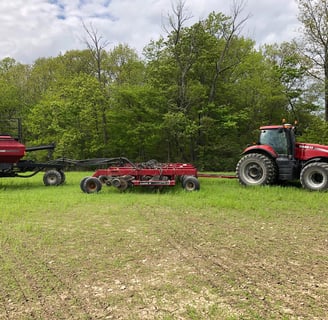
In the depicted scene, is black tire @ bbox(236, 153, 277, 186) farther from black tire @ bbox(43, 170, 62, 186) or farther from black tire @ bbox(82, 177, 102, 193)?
black tire @ bbox(43, 170, 62, 186)

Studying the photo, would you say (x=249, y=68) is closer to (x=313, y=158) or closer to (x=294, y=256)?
(x=313, y=158)

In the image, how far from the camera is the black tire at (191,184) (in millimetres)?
8633

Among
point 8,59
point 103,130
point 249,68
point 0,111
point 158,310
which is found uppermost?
point 8,59

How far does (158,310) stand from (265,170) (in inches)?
283

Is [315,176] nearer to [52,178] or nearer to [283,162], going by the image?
[283,162]

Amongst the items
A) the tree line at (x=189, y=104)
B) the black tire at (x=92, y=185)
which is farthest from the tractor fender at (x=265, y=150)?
the tree line at (x=189, y=104)

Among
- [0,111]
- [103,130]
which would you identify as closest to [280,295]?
[103,130]

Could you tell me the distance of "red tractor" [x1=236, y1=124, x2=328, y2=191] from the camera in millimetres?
8289

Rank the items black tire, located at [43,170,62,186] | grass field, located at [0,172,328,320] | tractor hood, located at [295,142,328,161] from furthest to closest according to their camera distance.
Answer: black tire, located at [43,170,62,186]
tractor hood, located at [295,142,328,161]
grass field, located at [0,172,328,320]

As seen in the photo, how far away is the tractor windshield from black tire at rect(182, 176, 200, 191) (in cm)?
267

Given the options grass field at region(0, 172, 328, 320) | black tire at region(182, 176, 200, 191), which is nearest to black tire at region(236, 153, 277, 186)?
black tire at region(182, 176, 200, 191)

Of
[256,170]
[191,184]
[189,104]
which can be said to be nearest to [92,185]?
[191,184]

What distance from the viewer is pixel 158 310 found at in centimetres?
Result: 258

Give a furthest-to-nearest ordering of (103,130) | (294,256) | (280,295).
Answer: (103,130) → (294,256) → (280,295)
